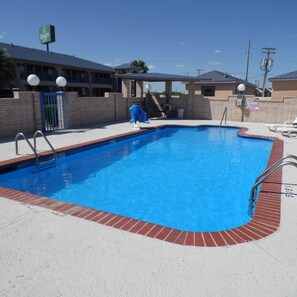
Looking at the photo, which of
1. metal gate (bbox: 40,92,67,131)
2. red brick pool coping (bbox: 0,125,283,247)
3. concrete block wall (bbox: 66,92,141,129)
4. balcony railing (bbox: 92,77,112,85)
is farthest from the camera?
balcony railing (bbox: 92,77,112,85)

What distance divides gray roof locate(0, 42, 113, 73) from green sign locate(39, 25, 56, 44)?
621cm

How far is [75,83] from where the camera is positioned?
33.2 meters

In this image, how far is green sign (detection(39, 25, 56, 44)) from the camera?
39094 millimetres

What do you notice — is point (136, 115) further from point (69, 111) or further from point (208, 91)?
point (208, 91)

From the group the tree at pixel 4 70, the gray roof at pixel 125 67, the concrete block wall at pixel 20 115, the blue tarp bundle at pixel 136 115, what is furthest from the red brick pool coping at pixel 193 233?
the gray roof at pixel 125 67

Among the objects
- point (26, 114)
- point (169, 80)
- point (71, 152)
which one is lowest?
point (71, 152)

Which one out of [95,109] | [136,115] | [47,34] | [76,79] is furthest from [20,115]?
[47,34]

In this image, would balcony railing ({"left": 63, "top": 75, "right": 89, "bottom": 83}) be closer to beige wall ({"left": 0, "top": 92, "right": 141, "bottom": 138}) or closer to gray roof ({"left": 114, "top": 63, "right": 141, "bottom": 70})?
gray roof ({"left": 114, "top": 63, "right": 141, "bottom": 70})

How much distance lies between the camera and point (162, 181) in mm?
7145

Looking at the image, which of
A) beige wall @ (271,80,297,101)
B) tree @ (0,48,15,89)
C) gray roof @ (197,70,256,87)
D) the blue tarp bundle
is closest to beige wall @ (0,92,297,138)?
the blue tarp bundle

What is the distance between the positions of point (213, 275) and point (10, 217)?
3.00m

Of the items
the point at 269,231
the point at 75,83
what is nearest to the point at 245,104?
the point at 269,231

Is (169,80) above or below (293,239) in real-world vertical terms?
above

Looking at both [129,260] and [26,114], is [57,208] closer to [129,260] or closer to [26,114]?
[129,260]
